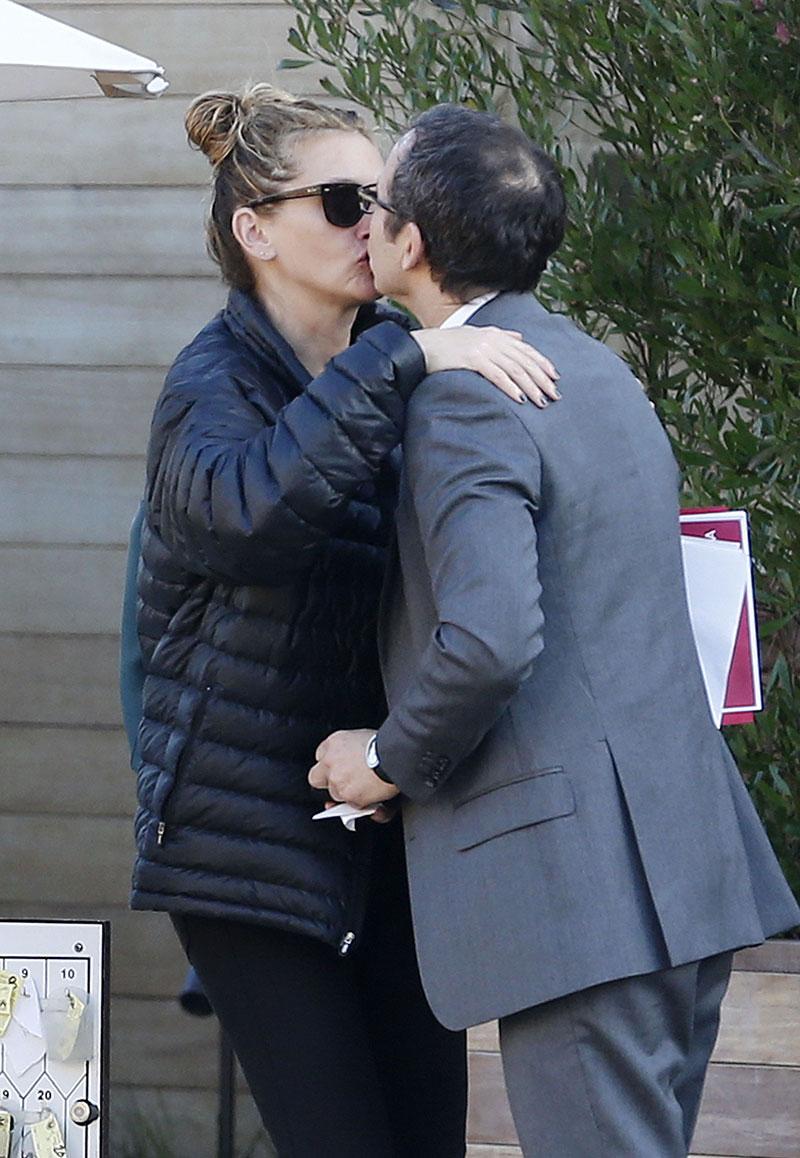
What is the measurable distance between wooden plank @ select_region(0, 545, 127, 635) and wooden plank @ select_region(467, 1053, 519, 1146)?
1.98 metres

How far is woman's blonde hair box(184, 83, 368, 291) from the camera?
2.62 metres

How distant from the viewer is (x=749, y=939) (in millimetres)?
2312

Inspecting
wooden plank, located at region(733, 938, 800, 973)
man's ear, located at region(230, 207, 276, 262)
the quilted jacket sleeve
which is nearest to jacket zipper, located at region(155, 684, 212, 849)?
the quilted jacket sleeve

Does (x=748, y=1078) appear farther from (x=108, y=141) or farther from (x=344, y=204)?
(x=108, y=141)

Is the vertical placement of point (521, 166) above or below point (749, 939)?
above

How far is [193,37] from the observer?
192 inches

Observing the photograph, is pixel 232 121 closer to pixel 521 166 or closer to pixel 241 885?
pixel 521 166

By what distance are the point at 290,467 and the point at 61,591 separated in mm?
2777

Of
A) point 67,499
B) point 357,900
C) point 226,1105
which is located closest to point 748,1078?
point 357,900

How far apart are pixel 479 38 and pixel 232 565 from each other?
176 cm

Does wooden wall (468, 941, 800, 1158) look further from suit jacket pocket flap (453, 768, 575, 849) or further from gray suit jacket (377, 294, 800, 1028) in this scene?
suit jacket pocket flap (453, 768, 575, 849)

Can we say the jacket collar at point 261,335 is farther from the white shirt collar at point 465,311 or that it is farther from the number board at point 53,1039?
the number board at point 53,1039

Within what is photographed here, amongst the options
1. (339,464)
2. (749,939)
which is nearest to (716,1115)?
(749,939)

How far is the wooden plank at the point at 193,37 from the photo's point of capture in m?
4.84
